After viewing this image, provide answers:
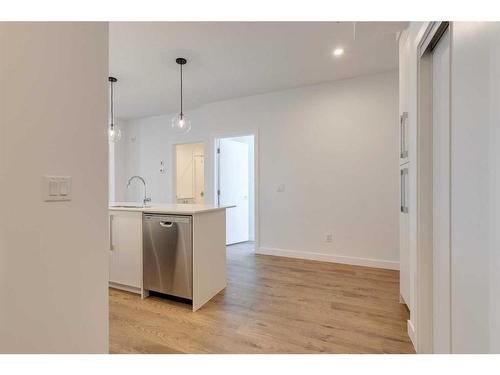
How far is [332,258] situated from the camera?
3.77m

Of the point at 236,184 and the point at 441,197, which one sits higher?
the point at 236,184

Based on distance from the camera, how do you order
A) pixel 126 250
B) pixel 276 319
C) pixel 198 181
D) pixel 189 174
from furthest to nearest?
pixel 198 181 → pixel 189 174 → pixel 126 250 → pixel 276 319

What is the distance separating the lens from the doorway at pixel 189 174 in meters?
5.65

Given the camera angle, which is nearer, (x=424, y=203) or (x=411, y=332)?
(x=424, y=203)

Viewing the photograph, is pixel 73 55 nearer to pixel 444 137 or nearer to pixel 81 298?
pixel 81 298

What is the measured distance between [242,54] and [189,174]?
11.6 ft

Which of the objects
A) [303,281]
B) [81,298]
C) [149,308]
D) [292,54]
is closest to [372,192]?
[303,281]

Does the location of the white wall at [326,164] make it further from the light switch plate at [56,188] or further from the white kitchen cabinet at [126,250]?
the light switch plate at [56,188]

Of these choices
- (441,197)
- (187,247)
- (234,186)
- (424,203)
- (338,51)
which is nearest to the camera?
(441,197)

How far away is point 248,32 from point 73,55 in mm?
1851

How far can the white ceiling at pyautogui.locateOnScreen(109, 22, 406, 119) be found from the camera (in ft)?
7.98

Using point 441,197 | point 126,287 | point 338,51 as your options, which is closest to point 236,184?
point 126,287

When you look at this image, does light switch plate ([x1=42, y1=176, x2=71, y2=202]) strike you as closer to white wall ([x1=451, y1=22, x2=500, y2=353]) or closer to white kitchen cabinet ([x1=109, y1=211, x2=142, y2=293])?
white kitchen cabinet ([x1=109, y1=211, x2=142, y2=293])

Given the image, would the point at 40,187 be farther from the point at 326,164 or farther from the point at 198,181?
the point at 198,181
